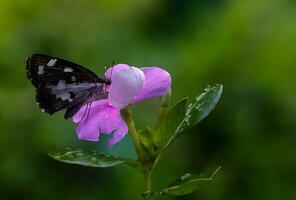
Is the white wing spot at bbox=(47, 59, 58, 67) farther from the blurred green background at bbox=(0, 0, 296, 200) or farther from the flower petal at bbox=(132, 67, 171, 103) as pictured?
the blurred green background at bbox=(0, 0, 296, 200)

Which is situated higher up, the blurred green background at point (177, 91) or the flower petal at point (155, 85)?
the flower petal at point (155, 85)

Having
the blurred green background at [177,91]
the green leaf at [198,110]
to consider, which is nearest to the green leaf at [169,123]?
the green leaf at [198,110]

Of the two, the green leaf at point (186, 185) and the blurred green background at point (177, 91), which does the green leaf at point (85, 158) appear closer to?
the green leaf at point (186, 185)

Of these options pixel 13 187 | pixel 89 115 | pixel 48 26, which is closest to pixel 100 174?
pixel 13 187

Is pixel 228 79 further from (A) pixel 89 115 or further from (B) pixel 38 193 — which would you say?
(A) pixel 89 115

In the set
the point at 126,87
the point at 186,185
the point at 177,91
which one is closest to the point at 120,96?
the point at 126,87
